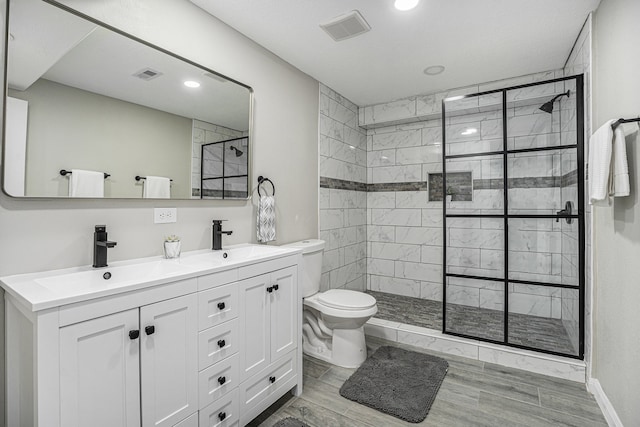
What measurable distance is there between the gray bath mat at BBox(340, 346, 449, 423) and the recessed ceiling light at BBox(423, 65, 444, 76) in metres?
2.51

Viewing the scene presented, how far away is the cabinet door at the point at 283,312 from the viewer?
1.82 m

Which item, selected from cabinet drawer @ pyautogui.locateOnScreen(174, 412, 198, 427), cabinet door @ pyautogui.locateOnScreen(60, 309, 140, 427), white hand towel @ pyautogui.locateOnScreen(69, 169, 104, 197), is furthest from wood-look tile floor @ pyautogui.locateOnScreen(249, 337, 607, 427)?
white hand towel @ pyautogui.locateOnScreen(69, 169, 104, 197)

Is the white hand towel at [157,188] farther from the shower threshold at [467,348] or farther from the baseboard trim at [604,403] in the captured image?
the baseboard trim at [604,403]

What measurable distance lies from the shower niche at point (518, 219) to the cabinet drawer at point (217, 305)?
1.94 meters

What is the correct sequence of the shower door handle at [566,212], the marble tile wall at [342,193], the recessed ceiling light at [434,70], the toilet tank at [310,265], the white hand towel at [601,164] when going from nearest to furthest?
the white hand towel at [601,164]
the shower door handle at [566,212]
the toilet tank at [310,265]
the recessed ceiling light at [434,70]
the marble tile wall at [342,193]

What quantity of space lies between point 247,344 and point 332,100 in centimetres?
262

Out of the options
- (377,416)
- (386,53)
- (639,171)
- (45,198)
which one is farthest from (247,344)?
(386,53)

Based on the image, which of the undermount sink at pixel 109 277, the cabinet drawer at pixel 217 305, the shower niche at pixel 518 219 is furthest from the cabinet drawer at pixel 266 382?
the shower niche at pixel 518 219

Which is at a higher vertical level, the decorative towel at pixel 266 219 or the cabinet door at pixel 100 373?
the decorative towel at pixel 266 219

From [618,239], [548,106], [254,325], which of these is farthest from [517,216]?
[254,325]

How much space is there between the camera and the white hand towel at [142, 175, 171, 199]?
5.51ft

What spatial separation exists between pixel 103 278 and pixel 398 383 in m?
1.92

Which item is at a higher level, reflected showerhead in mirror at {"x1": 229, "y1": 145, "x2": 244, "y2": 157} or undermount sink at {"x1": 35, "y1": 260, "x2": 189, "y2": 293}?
reflected showerhead in mirror at {"x1": 229, "y1": 145, "x2": 244, "y2": 157}

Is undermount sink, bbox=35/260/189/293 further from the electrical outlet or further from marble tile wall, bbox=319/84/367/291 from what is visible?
marble tile wall, bbox=319/84/367/291
